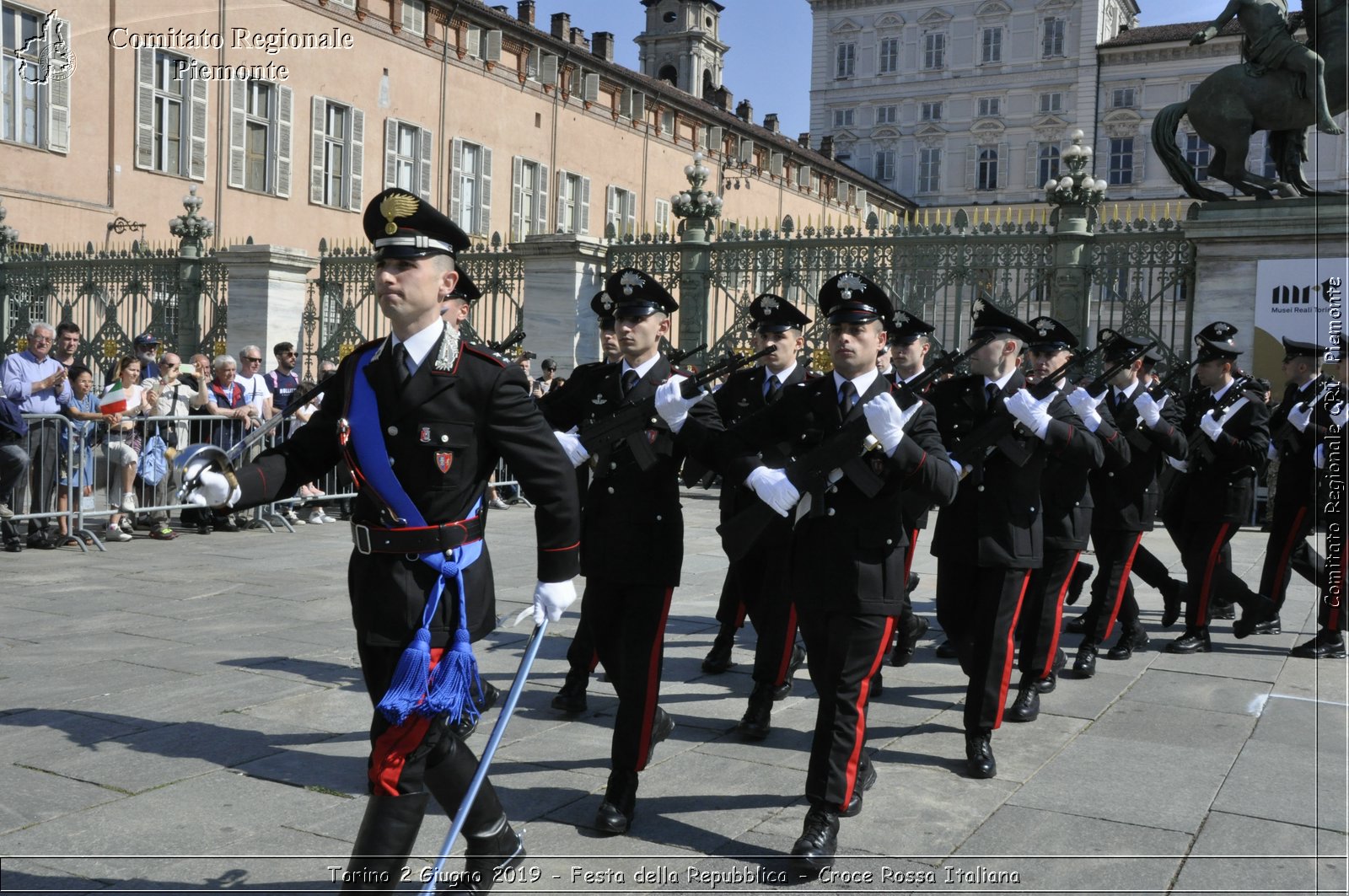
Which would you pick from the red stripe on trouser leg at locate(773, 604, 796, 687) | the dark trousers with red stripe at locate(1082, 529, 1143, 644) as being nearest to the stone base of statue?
the dark trousers with red stripe at locate(1082, 529, 1143, 644)

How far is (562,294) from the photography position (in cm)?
1747

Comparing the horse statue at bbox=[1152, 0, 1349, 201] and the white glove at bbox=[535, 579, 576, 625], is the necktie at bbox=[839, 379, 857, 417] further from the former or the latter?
the horse statue at bbox=[1152, 0, 1349, 201]

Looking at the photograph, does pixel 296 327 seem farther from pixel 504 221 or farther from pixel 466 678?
pixel 466 678

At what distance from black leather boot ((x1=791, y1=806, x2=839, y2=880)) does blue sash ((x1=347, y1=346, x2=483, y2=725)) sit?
47.9 inches

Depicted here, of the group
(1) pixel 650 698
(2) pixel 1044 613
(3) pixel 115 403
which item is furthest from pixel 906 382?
(3) pixel 115 403

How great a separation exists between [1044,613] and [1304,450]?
9.91 feet

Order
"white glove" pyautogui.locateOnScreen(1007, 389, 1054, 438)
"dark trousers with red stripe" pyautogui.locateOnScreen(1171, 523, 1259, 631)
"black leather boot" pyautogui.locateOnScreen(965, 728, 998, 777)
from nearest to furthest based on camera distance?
"black leather boot" pyautogui.locateOnScreen(965, 728, 998, 777), "white glove" pyautogui.locateOnScreen(1007, 389, 1054, 438), "dark trousers with red stripe" pyautogui.locateOnScreen(1171, 523, 1259, 631)

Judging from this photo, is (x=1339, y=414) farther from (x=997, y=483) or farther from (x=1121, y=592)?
(x=997, y=483)

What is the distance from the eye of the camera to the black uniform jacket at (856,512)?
14.3 feet

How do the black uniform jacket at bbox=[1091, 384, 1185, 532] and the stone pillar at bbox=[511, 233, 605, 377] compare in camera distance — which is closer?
the black uniform jacket at bbox=[1091, 384, 1185, 532]

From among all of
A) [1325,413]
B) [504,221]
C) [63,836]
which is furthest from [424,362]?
[504,221]

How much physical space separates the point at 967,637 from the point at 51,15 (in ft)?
69.5

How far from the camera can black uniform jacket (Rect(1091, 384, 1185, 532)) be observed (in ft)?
24.5

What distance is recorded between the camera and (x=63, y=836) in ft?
13.5
